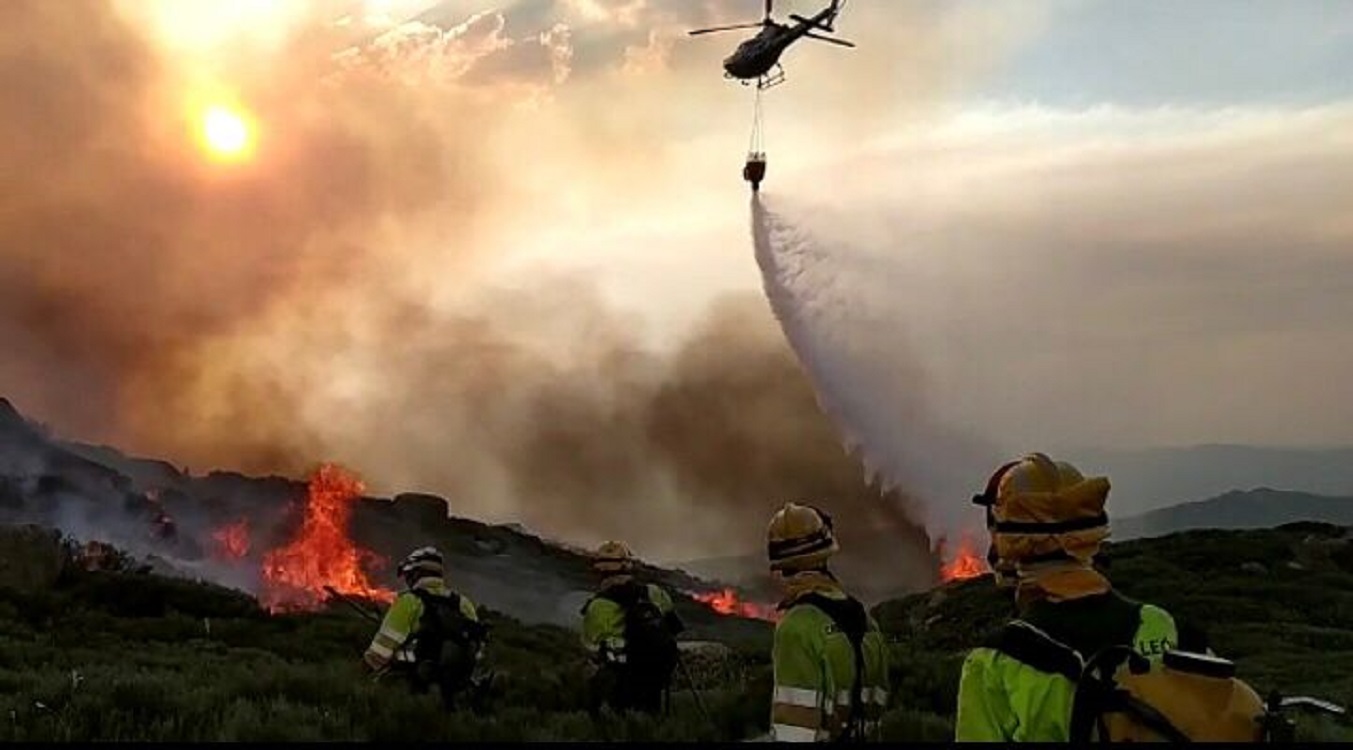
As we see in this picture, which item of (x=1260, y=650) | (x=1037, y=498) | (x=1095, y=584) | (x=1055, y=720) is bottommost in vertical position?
(x=1055, y=720)

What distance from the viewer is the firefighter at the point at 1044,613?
12.3 feet

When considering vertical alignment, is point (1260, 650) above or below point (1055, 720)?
above

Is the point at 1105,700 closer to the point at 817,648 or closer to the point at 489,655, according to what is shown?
the point at 817,648

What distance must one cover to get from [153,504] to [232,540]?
5.78 m

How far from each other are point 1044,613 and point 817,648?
2323 mm

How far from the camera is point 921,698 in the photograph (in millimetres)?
14859

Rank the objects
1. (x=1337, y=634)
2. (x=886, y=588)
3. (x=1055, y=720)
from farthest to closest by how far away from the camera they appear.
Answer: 1. (x=886, y=588)
2. (x=1337, y=634)
3. (x=1055, y=720)

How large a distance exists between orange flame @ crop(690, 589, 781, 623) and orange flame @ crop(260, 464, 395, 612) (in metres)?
15.8

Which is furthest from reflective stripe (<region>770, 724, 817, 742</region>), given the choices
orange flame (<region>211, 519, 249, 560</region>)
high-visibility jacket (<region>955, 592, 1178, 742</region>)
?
orange flame (<region>211, 519, 249, 560</region>)

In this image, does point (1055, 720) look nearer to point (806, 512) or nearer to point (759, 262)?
point (806, 512)

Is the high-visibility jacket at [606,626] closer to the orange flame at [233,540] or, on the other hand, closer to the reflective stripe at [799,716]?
the reflective stripe at [799,716]

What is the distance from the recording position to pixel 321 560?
5406 centimetres

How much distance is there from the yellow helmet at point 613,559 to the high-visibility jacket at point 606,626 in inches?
9.7

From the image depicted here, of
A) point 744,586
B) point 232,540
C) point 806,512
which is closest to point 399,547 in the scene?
point 232,540
